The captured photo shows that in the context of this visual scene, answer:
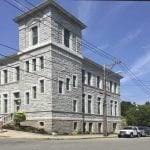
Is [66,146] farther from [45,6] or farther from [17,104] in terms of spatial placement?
[17,104]

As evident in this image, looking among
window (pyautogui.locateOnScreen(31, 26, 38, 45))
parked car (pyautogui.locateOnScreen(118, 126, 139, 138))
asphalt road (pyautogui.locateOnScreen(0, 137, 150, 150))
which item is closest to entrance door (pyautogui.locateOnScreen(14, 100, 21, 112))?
window (pyautogui.locateOnScreen(31, 26, 38, 45))

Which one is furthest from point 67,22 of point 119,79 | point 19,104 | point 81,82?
point 119,79

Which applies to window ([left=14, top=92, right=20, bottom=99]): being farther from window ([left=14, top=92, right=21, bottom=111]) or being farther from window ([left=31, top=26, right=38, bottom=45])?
window ([left=31, top=26, right=38, bottom=45])

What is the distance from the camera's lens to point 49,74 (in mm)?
44250

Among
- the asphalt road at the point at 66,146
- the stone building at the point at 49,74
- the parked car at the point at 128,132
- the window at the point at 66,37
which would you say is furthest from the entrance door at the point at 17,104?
the asphalt road at the point at 66,146

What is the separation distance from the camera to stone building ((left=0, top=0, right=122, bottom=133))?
146 ft

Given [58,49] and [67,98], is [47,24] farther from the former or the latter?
[67,98]

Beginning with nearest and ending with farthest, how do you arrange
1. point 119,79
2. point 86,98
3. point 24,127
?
1. point 24,127
2. point 86,98
3. point 119,79

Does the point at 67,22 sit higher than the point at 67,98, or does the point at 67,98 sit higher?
the point at 67,22

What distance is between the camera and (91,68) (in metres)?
58.1

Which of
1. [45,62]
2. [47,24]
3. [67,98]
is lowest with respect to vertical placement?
[67,98]

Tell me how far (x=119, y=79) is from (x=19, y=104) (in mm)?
27113

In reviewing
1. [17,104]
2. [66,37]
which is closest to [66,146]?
[66,37]

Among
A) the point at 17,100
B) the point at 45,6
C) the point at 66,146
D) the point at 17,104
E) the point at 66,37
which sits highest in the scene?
the point at 45,6
